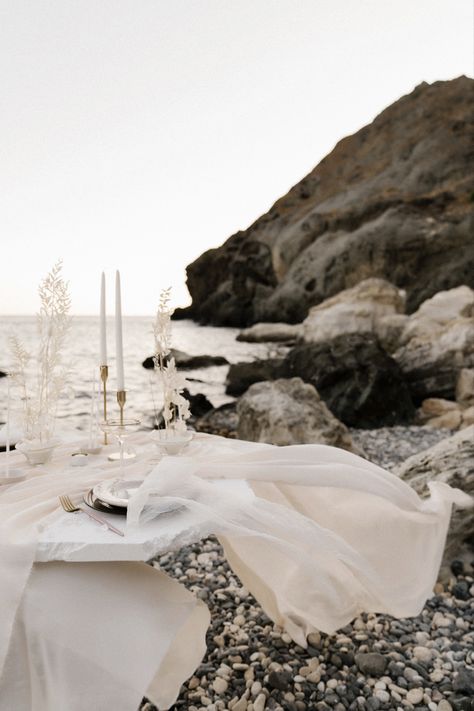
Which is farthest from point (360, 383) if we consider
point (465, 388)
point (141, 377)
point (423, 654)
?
point (141, 377)

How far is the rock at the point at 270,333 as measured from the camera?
17.9 meters

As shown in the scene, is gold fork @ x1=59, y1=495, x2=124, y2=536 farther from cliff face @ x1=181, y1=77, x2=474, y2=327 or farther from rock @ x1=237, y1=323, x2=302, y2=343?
cliff face @ x1=181, y1=77, x2=474, y2=327

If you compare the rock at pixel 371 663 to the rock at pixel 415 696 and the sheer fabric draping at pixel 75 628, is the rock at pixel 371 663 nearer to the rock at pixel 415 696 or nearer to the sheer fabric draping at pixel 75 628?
the rock at pixel 415 696

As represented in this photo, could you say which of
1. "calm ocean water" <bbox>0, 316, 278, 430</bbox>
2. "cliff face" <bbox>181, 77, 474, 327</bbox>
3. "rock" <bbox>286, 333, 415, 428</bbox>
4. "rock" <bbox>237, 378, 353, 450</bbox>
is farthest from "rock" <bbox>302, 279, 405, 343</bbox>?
"rock" <bbox>237, 378, 353, 450</bbox>

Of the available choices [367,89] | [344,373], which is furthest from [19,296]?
[367,89]

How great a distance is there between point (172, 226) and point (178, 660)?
36.3 ft

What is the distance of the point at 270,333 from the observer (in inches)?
730

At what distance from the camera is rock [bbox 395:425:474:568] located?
8.91ft

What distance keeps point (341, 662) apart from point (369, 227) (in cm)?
2051

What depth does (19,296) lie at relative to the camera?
326 inches

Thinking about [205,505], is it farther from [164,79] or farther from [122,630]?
[164,79]

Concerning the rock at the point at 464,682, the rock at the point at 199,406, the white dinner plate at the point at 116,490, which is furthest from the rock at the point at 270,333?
the white dinner plate at the point at 116,490

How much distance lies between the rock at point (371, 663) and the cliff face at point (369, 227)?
16.3 meters

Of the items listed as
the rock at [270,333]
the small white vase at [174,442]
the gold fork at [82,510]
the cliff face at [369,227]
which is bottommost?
the rock at [270,333]
